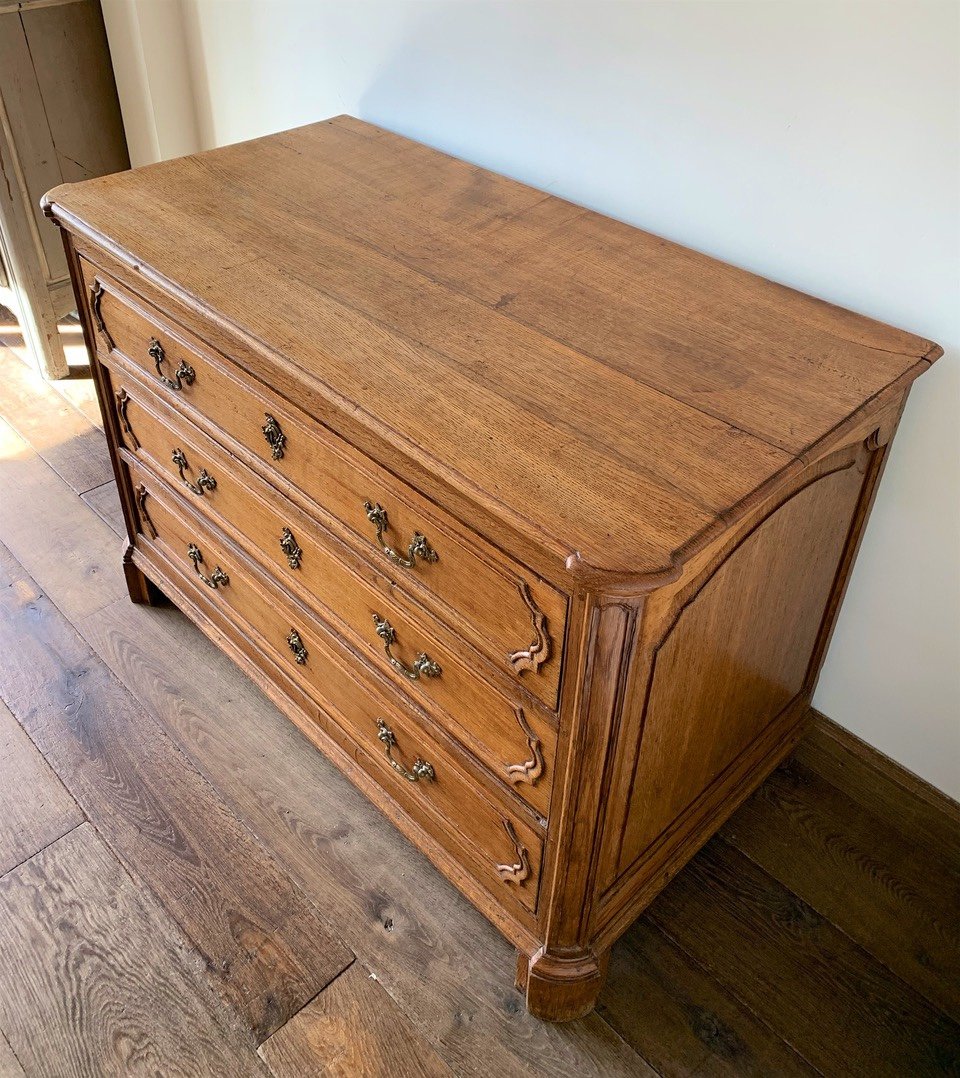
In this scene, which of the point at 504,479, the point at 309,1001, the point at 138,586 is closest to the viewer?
the point at 504,479

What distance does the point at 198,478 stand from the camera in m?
1.53

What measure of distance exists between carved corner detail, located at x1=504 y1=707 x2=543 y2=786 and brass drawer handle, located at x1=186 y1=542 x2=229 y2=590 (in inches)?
26.9

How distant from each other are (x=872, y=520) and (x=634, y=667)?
23.1 inches

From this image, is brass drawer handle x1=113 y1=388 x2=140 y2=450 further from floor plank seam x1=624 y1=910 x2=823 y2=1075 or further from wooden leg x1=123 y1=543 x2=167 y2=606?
floor plank seam x1=624 y1=910 x2=823 y2=1075

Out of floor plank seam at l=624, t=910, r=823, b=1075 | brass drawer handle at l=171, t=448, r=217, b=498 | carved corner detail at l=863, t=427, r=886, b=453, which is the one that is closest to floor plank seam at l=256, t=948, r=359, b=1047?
floor plank seam at l=624, t=910, r=823, b=1075

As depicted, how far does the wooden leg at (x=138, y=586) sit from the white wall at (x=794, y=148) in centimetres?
95

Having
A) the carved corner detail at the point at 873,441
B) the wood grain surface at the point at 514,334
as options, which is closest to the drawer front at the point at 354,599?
the wood grain surface at the point at 514,334

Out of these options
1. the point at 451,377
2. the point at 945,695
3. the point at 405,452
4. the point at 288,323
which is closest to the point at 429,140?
the point at 288,323

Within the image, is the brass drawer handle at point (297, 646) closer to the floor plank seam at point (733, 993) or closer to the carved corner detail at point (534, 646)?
the carved corner detail at point (534, 646)

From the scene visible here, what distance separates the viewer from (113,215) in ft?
4.52

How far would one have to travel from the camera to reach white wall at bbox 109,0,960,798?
44.7 inches

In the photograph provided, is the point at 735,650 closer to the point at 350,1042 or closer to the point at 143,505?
the point at 350,1042

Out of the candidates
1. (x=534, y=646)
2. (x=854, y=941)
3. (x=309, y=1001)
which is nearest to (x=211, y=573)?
(x=309, y=1001)

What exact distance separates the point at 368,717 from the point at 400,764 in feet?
0.29
